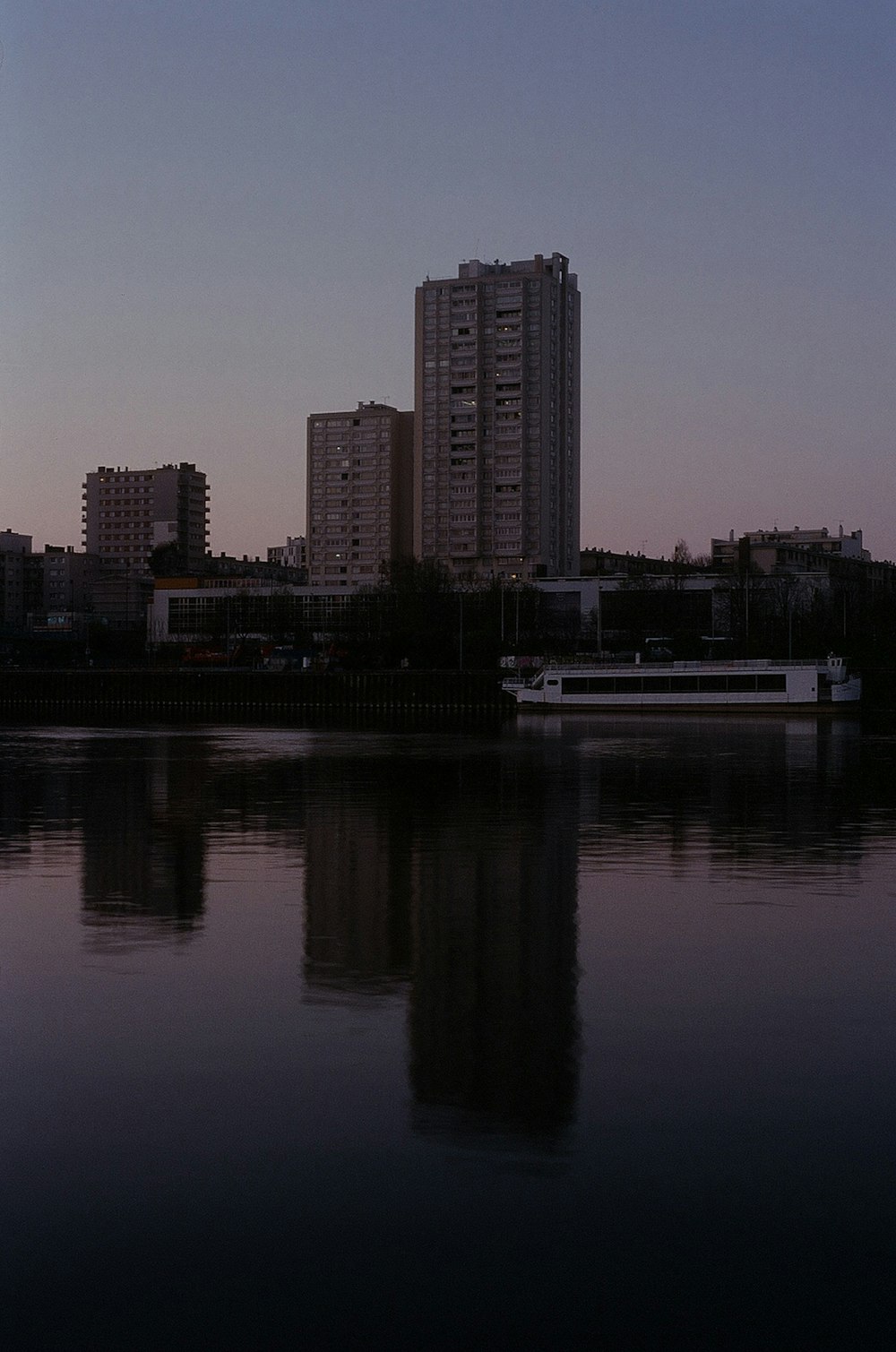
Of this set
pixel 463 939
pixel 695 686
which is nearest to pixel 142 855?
pixel 463 939

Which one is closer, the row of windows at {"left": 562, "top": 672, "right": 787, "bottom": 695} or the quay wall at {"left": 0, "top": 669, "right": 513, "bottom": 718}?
the row of windows at {"left": 562, "top": 672, "right": 787, "bottom": 695}

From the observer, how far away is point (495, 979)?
1295 cm

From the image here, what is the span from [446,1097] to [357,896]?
341 inches

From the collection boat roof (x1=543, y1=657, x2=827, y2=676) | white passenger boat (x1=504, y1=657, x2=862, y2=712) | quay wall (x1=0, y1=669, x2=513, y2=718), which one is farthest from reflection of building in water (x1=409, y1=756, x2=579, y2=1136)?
quay wall (x1=0, y1=669, x2=513, y2=718)

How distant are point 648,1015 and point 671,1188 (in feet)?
13.5

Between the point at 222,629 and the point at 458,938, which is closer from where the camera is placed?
the point at 458,938

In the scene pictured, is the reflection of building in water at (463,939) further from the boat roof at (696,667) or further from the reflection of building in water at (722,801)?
the boat roof at (696,667)

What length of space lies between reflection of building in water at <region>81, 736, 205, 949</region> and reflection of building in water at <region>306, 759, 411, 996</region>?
1.61m

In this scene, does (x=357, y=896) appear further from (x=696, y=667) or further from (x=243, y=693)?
(x=243, y=693)

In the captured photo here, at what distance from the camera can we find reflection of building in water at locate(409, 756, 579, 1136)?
9.19 m

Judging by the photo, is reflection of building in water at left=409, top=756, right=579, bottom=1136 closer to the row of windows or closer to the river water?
the river water

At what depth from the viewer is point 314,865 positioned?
2072 cm

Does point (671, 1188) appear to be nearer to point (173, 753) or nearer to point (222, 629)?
point (173, 753)

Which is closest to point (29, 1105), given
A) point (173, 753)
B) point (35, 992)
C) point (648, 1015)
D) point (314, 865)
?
point (35, 992)
